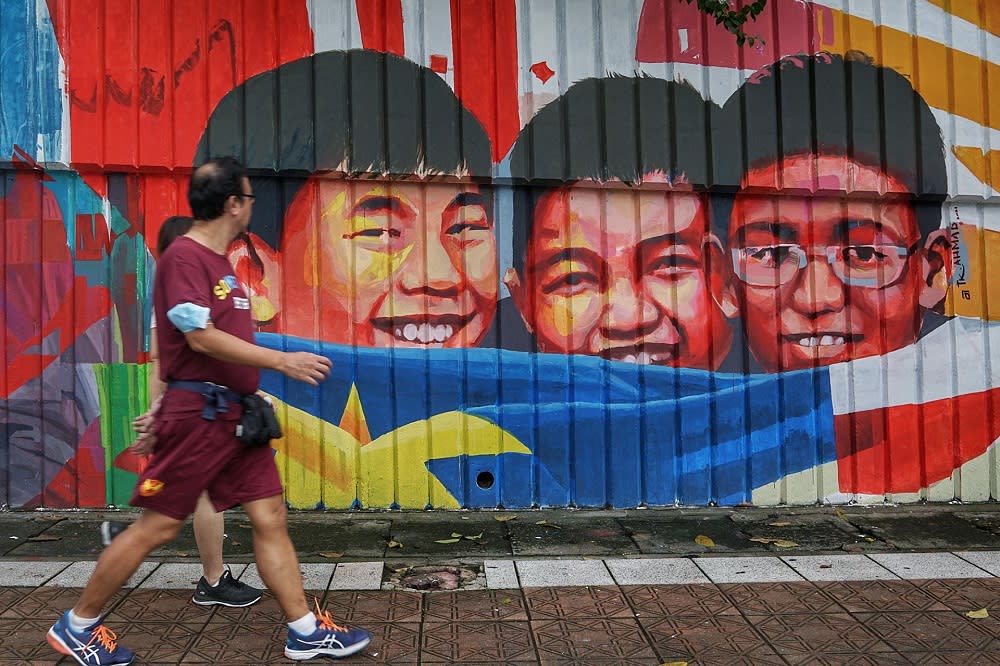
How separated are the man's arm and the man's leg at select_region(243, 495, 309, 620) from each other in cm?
65

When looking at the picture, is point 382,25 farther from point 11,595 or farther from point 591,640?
point 591,640

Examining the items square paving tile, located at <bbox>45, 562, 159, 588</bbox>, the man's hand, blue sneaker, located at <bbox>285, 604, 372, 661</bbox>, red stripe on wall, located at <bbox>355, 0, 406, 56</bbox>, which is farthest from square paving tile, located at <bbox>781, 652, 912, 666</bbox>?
red stripe on wall, located at <bbox>355, 0, 406, 56</bbox>

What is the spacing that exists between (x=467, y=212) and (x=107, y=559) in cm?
334

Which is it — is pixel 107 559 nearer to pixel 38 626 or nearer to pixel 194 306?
pixel 38 626

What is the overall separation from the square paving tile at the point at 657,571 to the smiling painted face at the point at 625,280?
5.21 ft

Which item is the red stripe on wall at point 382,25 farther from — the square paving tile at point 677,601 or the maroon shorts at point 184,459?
the square paving tile at point 677,601

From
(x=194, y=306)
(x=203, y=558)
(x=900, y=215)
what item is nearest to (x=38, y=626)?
(x=203, y=558)

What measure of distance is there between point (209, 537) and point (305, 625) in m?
0.87

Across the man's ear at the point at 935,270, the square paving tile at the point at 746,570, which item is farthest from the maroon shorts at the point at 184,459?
the man's ear at the point at 935,270

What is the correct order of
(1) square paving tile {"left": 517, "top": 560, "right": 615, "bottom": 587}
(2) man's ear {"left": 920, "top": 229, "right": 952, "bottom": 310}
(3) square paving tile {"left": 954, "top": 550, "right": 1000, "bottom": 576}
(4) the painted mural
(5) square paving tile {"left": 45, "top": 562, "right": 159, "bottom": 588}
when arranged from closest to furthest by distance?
(5) square paving tile {"left": 45, "top": 562, "right": 159, "bottom": 588}
(1) square paving tile {"left": 517, "top": 560, "right": 615, "bottom": 587}
(3) square paving tile {"left": 954, "top": 550, "right": 1000, "bottom": 576}
(4) the painted mural
(2) man's ear {"left": 920, "top": 229, "right": 952, "bottom": 310}

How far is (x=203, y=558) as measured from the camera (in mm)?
4008

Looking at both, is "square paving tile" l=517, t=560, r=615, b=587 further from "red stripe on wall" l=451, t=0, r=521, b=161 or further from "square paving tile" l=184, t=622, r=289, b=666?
"red stripe on wall" l=451, t=0, r=521, b=161

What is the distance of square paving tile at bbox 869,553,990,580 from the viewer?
451 centimetres

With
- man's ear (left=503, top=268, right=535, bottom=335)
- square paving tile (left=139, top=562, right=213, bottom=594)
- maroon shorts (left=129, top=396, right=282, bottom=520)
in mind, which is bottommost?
square paving tile (left=139, top=562, right=213, bottom=594)
